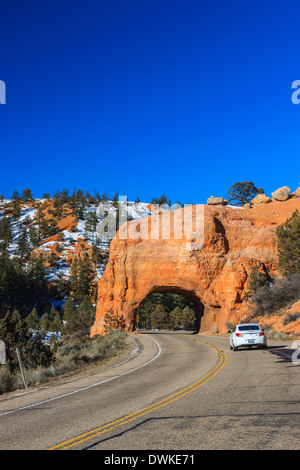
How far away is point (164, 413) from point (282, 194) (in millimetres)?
53100

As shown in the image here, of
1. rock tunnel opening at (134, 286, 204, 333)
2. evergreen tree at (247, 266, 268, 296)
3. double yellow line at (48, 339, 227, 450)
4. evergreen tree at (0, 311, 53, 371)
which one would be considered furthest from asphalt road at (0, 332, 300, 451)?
rock tunnel opening at (134, 286, 204, 333)

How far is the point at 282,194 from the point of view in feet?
187

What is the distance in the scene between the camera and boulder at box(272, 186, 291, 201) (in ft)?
187

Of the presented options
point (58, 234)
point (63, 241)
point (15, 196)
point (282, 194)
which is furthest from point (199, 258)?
point (15, 196)

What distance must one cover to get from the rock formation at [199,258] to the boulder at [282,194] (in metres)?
Answer: 1.18

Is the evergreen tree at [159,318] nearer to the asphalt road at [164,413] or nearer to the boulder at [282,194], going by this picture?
the boulder at [282,194]

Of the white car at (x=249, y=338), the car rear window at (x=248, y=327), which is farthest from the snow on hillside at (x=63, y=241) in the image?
the white car at (x=249, y=338)

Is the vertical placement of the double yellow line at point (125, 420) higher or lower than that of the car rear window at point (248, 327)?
lower

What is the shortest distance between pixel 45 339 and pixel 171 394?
69.9 meters

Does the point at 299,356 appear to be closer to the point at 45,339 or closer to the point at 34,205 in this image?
the point at 45,339

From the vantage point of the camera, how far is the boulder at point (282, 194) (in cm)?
5697

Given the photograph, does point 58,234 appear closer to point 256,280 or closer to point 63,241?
point 63,241

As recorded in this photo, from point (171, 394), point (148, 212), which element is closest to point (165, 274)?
point (171, 394)
